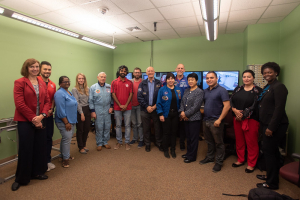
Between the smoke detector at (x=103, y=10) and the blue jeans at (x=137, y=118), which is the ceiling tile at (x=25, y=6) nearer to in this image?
the smoke detector at (x=103, y=10)

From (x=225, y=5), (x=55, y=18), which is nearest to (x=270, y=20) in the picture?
(x=225, y=5)

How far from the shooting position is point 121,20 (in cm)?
355

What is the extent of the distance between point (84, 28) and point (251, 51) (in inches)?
159

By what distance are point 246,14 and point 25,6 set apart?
4.10m

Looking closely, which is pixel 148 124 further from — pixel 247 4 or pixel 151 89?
pixel 247 4

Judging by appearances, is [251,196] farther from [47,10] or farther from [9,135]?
[47,10]

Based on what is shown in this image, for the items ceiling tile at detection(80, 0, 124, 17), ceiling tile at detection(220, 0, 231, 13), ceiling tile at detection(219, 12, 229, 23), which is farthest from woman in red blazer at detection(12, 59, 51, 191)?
ceiling tile at detection(219, 12, 229, 23)

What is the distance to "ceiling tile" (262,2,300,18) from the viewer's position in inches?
115

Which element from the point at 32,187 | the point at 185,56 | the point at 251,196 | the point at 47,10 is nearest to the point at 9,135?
the point at 32,187

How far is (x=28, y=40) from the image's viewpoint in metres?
3.27

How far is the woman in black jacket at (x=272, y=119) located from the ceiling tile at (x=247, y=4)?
55.2 inches

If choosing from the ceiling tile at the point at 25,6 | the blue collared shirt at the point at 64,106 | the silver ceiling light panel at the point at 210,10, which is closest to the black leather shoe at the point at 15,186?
the blue collared shirt at the point at 64,106

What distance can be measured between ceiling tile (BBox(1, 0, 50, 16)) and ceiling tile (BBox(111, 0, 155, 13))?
4.56 feet

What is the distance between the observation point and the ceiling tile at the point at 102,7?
281cm
